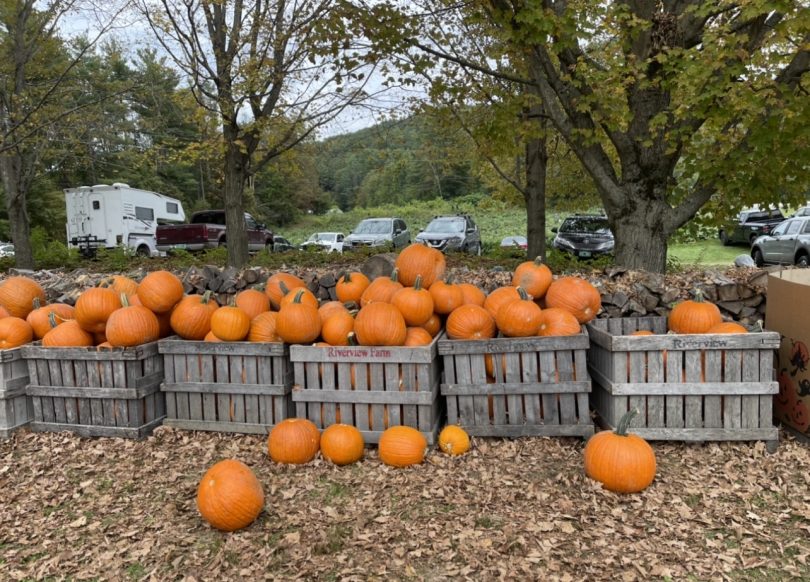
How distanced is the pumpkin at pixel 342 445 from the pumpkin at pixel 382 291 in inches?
47.6

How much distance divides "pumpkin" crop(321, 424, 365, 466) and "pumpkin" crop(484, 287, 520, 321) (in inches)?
60.0

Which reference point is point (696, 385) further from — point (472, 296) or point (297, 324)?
point (297, 324)

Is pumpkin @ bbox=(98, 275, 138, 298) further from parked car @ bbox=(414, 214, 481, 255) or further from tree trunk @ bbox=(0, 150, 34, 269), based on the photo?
parked car @ bbox=(414, 214, 481, 255)

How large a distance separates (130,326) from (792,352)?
529cm

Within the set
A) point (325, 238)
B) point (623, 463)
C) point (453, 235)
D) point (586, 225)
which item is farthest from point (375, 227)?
point (623, 463)

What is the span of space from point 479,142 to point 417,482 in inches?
306

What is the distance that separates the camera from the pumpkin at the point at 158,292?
4590mm

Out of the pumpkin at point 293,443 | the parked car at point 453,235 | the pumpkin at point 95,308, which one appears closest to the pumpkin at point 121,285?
the pumpkin at point 95,308

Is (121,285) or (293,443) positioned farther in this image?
(121,285)

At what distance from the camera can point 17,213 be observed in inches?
491

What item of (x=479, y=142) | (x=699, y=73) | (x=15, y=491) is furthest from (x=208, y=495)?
(x=479, y=142)

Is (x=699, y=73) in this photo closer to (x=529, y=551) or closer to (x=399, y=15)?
(x=399, y=15)

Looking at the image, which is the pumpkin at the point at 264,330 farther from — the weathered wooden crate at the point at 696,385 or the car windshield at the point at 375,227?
the car windshield at the point at 375,227

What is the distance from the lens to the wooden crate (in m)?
4.34
